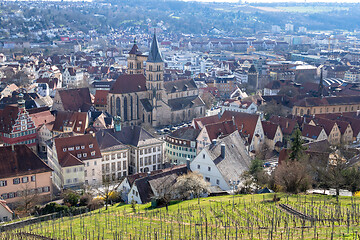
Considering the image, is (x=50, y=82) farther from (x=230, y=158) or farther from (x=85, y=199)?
(x=230, y=158)

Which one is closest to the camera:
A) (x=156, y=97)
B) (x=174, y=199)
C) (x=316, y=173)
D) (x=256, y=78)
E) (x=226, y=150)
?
(x=174, y=199)

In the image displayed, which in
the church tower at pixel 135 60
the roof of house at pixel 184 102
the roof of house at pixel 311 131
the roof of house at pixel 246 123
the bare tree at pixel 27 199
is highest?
the church tower at pixel 135 60

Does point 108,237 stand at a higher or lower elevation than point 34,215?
higher

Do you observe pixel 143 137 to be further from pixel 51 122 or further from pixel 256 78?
pixel 256 78

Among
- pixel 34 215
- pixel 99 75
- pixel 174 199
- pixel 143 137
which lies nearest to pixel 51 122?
pixel 143 137

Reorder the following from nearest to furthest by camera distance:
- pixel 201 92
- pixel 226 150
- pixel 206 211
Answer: pixel 206 211, pixel 226 150, pixel 201 92

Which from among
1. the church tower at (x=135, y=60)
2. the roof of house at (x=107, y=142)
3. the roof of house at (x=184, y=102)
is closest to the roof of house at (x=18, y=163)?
the roof of house at (x=107, y=142)

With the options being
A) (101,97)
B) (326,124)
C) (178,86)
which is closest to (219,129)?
(326,124)

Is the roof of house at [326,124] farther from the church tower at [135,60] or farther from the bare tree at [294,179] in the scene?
the church tower at [135,60]
